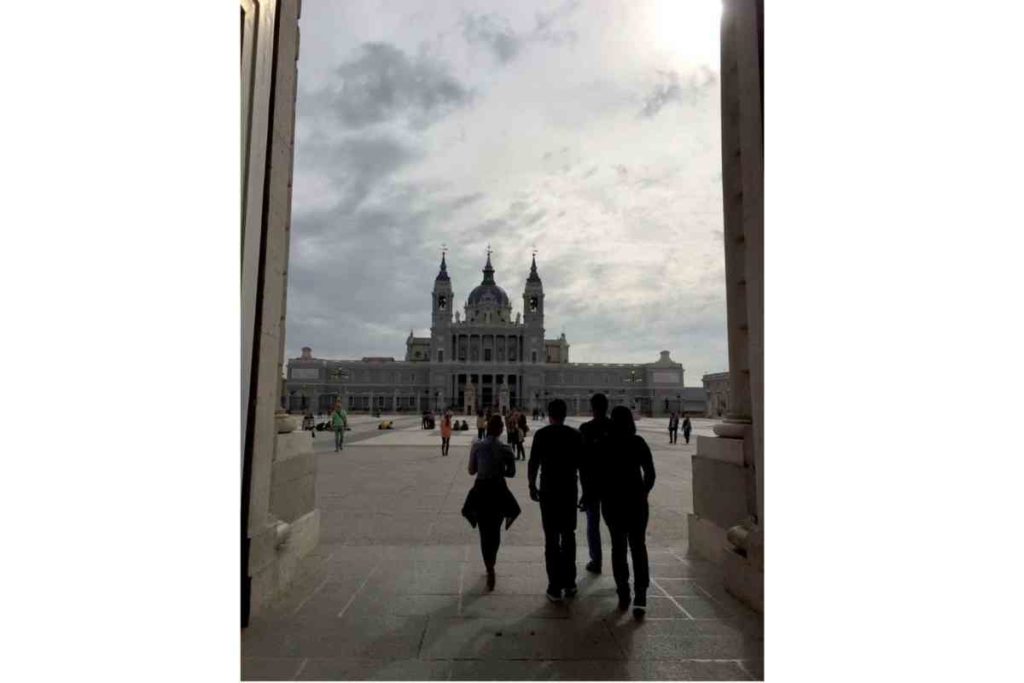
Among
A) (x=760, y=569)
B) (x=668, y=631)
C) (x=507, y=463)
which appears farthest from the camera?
(x=507, y=463)

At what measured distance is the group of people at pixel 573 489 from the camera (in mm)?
4566

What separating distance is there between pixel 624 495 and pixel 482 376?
309 feet

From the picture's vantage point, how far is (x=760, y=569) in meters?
4.39

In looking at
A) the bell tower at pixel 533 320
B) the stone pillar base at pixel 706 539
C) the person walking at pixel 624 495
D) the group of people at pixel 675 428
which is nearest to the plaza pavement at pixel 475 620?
the stone pillar base at pixel 706 539

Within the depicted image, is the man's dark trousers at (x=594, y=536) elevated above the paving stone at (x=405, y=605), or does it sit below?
above

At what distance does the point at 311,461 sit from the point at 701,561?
3482 mm

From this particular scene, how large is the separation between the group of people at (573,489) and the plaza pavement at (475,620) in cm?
22

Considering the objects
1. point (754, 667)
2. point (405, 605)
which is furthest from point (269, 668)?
point (754, 667)

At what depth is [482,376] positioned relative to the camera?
323 ft

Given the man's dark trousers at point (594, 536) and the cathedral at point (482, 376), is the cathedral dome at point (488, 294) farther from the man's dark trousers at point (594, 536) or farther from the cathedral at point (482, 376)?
the man's dark trousers at point (594, 536)

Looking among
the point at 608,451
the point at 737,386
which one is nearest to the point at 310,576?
the point at 608,451

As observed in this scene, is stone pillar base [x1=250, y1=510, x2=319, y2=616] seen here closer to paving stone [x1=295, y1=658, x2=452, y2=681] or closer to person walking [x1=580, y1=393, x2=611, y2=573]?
paving stone [x1=295, y1=658, x2=452, y2=681]

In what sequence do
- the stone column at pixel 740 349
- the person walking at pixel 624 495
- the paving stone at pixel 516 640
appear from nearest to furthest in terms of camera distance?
the paving stone at pixel 516 640 < the person walking at pixel 624 495 < the stone column at pixel 740 349
